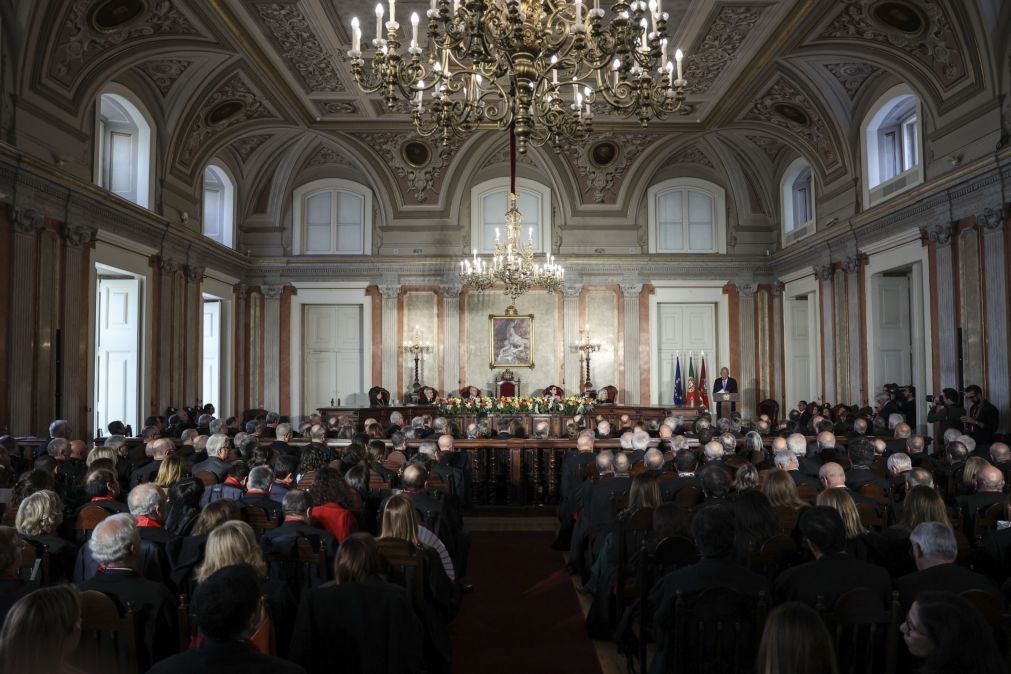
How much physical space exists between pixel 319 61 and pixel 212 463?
9.51 m

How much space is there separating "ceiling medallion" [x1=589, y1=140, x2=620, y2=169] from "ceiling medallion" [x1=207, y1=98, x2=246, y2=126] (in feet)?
28.0

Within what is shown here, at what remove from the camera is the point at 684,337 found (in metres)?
20.9

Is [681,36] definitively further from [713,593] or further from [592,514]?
[713,593]

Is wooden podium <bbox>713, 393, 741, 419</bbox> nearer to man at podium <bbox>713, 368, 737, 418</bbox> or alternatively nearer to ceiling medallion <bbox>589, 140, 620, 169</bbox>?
man at podium <bbox>713, 368, 737, 418</bbox>

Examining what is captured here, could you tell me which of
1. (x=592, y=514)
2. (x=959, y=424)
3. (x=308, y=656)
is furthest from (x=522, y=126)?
(x=959, y=424)

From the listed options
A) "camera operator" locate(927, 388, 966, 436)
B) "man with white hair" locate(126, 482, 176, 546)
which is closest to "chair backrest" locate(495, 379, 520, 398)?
"camera operator" locate(927, 388, 966, 436)

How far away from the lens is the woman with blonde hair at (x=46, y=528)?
13.7 ft

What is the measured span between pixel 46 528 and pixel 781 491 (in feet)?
14.8

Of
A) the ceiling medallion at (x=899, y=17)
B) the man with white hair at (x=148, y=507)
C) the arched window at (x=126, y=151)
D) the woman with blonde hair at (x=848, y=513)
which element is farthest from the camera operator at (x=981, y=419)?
the arched window at (x=126, y=151)

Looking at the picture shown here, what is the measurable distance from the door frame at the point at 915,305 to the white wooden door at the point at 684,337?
17.8ft

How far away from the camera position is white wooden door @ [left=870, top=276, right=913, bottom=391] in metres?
15.6

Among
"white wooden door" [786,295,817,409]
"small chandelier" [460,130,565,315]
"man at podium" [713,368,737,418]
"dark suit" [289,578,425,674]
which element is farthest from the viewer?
"white wooden door" [786,295,817,409]

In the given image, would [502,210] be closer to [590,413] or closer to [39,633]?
[590,413]

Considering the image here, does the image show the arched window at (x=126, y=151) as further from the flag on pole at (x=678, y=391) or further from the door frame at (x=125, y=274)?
the flag on pole at (x=678, y=391)
